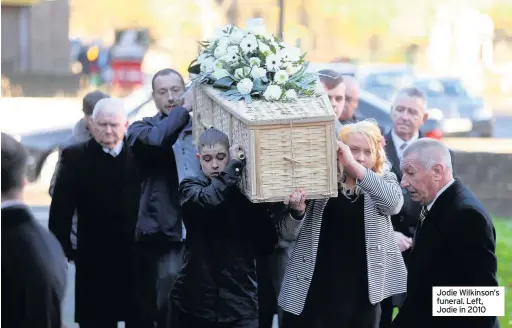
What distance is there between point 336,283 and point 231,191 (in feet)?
2.52

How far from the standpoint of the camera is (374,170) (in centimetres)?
562

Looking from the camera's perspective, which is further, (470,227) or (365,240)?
(365,240)

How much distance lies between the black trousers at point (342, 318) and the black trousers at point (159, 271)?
50.7 inches

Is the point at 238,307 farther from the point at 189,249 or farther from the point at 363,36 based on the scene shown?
the point at 363,36

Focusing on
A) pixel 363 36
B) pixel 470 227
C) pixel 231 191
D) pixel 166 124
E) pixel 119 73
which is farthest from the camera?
pixel 363 36

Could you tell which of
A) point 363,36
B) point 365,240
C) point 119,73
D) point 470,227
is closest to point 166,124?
point 365,240

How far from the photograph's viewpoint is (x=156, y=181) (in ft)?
21.7

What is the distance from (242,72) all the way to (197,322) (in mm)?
1394

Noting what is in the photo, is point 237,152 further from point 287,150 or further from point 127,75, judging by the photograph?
point 127,75

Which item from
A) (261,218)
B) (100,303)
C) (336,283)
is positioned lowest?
(100,303)

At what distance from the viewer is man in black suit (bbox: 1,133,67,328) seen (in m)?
3.97

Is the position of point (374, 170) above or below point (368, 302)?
above

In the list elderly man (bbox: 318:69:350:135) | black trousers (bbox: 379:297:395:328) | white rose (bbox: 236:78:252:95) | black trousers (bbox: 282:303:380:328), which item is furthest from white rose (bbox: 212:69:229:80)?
black trousers (bbox: 379:297:395:328)

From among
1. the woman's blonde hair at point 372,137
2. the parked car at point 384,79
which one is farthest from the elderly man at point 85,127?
the parked car at point 384,79
